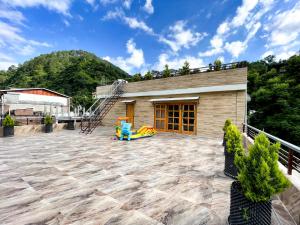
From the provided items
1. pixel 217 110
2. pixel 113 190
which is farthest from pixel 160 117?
pixel 113 190

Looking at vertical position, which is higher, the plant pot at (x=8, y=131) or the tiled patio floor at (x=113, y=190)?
the plant pot at (x=8, y=131)

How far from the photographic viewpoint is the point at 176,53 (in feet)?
85.3

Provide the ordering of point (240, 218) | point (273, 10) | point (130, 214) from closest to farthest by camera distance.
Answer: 1. point (240, 218)
2. point (130, 214)
3. point (273, 10)

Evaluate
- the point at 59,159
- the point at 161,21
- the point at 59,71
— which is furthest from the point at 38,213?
the point at 59,71

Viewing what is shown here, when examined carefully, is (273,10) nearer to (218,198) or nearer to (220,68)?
(220,68)

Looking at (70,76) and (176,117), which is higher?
(70,76)

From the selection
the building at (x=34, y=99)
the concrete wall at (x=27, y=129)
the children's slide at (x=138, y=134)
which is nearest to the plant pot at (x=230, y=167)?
the children's slide at (x=138, y=134)

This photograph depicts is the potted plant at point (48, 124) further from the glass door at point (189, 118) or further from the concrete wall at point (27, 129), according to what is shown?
the glass door at point (189, 118)

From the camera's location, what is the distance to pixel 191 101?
10508mm

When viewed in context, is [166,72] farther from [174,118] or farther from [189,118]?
[189,118]

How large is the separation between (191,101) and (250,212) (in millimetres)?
8939

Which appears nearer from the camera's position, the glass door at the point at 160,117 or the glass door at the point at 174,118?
the glass door at the point at 174,118

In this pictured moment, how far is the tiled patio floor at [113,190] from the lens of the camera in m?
2.31

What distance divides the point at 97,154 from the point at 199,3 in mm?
16196
